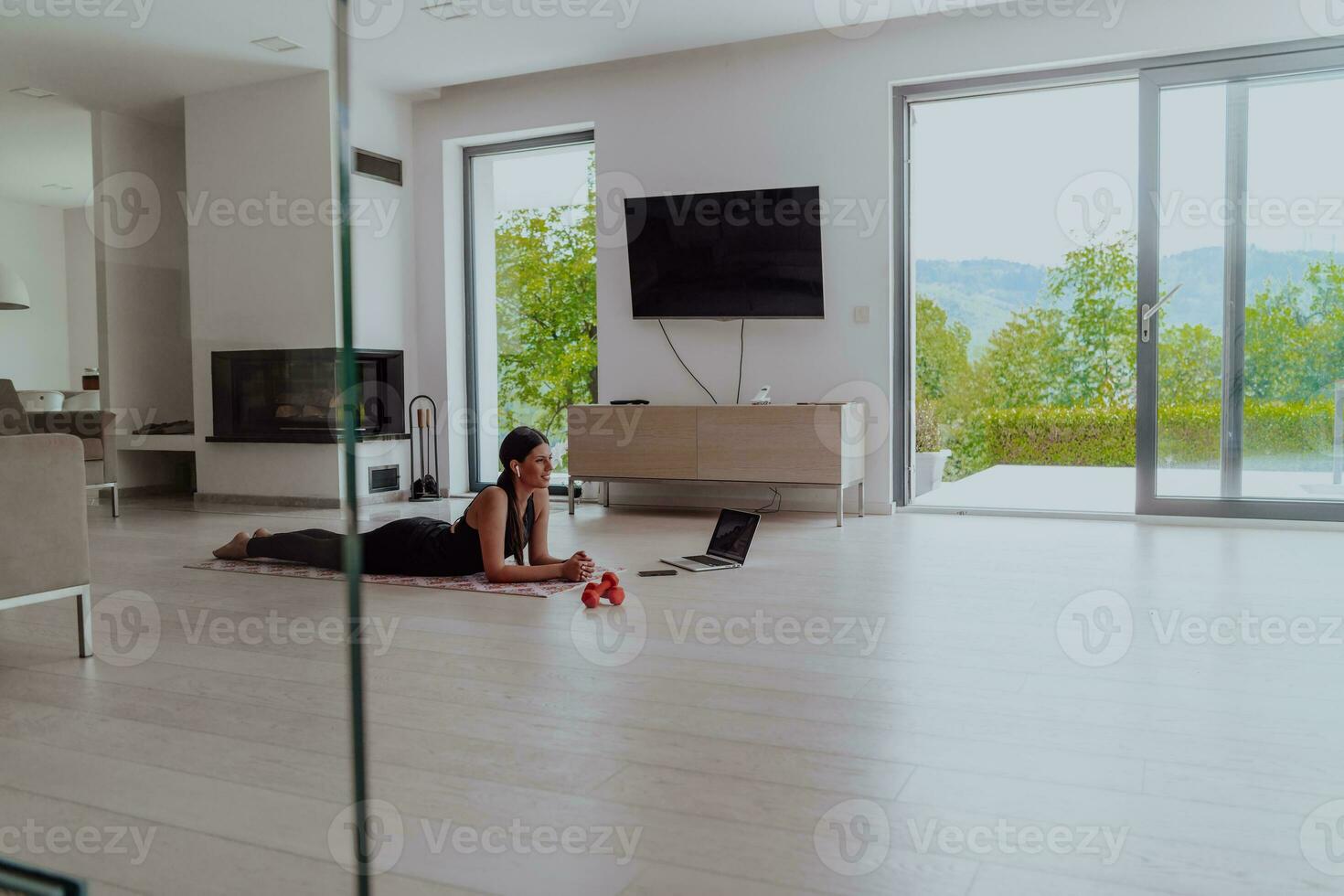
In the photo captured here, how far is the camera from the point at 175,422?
152 centimetres

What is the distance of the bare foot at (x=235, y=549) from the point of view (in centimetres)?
156

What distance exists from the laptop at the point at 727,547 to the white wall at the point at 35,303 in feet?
8.12

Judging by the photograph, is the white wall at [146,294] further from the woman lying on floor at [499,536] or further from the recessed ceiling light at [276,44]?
the woman lying on floor at [499,536]

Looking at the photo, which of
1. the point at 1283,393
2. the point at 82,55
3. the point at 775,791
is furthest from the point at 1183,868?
the point at 1283,393

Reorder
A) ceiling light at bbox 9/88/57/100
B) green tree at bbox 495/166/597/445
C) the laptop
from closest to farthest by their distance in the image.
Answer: ceiling light at bbox 9/88/57/100
the laptop
green tree at bbox 495/166/597/445

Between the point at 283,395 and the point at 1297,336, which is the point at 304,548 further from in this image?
the point at 1297,336

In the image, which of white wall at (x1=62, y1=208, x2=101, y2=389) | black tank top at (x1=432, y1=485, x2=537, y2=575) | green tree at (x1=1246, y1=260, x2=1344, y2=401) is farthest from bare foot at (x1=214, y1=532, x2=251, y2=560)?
green tree at (x1=1246, y1=260, x2=1344, y2=401)

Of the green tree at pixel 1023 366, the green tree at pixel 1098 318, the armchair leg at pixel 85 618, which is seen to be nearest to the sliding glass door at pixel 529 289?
the green tree at pixel 1023 366

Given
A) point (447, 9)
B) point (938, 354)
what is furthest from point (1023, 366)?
point (447, 9)

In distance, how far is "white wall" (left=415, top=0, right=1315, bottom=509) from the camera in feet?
15.8

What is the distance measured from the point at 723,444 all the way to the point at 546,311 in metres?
1.84

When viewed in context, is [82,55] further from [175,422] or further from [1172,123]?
[1172,123]

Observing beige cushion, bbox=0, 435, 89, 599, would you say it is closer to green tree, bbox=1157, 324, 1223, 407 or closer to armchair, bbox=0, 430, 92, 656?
armchair, bbox=0, 430, 92, 656

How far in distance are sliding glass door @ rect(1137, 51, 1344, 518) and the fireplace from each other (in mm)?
4450
